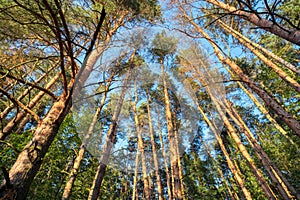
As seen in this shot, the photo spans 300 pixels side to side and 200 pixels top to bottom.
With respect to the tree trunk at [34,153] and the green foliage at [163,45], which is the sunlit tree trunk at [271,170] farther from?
the tree trunk at [34,153]

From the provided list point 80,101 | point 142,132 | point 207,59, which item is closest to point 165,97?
point 142,132

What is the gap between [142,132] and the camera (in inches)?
77.9

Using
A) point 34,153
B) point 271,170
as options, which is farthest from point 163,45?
point 271,170

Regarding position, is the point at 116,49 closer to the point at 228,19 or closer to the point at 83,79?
the point at 83,79

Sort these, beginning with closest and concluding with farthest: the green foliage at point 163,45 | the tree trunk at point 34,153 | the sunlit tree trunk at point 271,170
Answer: the tree trunk at point 34,153, the green foliage at point 163,45, the sunlit tree trunk at point 271,170

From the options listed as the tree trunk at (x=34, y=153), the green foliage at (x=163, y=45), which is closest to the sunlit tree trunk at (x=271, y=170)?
the green foliage at (x=163, y=45)

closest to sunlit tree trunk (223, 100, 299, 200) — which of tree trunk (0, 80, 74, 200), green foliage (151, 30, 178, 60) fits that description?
green foliage (151, 30, 178, 60)

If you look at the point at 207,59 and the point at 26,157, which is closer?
the point at 26,157

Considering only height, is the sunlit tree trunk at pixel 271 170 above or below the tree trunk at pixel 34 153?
above

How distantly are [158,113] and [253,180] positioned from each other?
29.0 ft

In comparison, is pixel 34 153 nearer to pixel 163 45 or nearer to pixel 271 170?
pixel 163 45

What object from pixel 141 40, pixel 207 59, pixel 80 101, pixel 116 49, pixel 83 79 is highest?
pixel 207 59

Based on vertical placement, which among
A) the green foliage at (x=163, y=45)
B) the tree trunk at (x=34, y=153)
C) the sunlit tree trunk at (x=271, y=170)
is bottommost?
the tree trunk at (x=34, y=153)

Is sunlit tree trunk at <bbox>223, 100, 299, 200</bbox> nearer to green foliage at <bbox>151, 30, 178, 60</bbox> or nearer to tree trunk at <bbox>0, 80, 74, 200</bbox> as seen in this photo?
green foliage at <bbox>151, 30, 178, 60</bbox>
